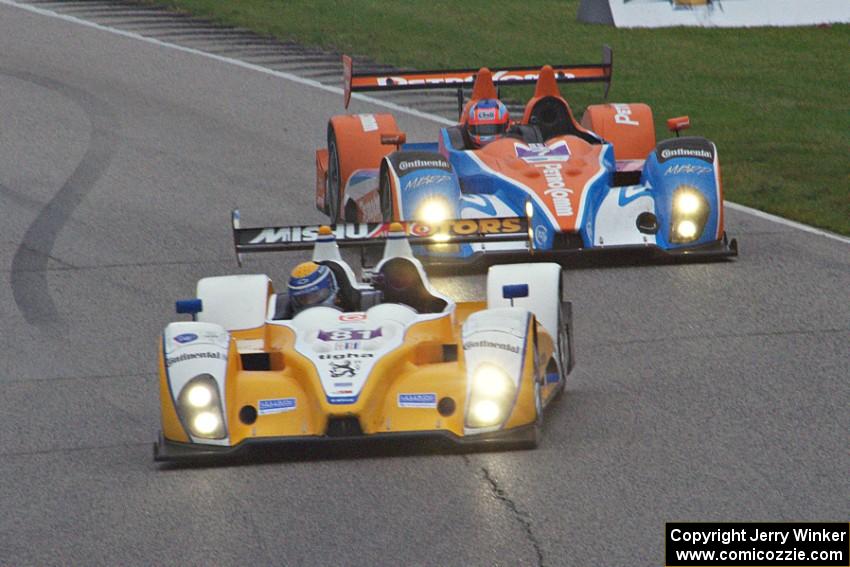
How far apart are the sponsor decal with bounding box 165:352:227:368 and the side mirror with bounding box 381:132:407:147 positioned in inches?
255

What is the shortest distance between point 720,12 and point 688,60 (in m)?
2.16

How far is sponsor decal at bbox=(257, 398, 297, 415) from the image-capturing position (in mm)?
8688

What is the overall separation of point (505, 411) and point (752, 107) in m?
13.3

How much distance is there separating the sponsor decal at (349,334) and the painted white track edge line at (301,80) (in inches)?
259

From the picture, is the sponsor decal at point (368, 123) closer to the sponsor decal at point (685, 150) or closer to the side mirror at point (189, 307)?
the sponsor decal at point (685, 150)

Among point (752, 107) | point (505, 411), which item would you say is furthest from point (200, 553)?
point (752, 107)

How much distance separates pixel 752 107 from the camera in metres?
21.2

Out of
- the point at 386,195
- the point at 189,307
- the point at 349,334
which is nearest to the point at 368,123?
→ the point at 386,195

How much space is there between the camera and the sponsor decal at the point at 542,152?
14.2 metres

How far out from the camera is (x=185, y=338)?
29.5ft

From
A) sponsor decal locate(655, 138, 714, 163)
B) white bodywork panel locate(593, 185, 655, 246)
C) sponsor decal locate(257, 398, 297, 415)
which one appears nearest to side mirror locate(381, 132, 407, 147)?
white bodywork panel locate(593, 185, 655, 246)

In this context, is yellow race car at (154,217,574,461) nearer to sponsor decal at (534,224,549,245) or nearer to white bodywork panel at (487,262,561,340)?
white bodywork panel at (487,262,561,340)

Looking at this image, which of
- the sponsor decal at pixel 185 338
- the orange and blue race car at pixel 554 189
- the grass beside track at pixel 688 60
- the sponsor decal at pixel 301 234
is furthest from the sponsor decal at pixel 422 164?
the sponsor decal at pixel 185 338

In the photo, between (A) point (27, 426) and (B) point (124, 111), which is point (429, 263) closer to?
(A) point (27, 426)
